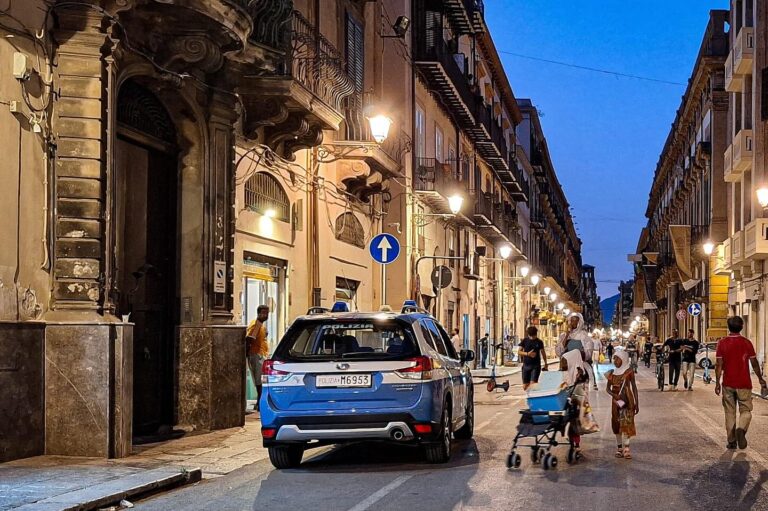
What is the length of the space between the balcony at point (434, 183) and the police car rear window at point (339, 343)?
1916 centimetres

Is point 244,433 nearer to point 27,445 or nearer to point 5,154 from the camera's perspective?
point 27,445

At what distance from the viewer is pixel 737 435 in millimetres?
13914

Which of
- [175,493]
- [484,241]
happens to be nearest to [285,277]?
[175,493]

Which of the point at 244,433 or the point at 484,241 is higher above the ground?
the point at 484,241

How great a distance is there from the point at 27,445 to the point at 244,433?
404 centimetres

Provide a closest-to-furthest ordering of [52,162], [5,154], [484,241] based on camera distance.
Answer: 1. [5,154]
2. [52,162]
3. [484,241]

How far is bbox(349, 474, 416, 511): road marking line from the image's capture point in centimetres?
923

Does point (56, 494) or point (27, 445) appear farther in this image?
point (27, 445)

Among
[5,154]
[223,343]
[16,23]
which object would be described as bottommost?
[223,343]

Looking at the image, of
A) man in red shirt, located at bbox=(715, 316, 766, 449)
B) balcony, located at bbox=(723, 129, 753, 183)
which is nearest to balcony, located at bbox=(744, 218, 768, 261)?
balcony, located at bbox=(723, 129, 753, 183)

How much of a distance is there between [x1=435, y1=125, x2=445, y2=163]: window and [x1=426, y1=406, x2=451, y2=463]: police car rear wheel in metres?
24.7

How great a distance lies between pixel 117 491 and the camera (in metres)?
9.60

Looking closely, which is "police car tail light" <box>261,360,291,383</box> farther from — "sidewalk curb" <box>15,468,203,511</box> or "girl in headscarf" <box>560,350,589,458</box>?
"girl in headscarf" <box>560,350,589,458</box>

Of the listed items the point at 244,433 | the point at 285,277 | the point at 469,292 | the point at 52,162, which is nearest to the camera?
the point at 52,162
